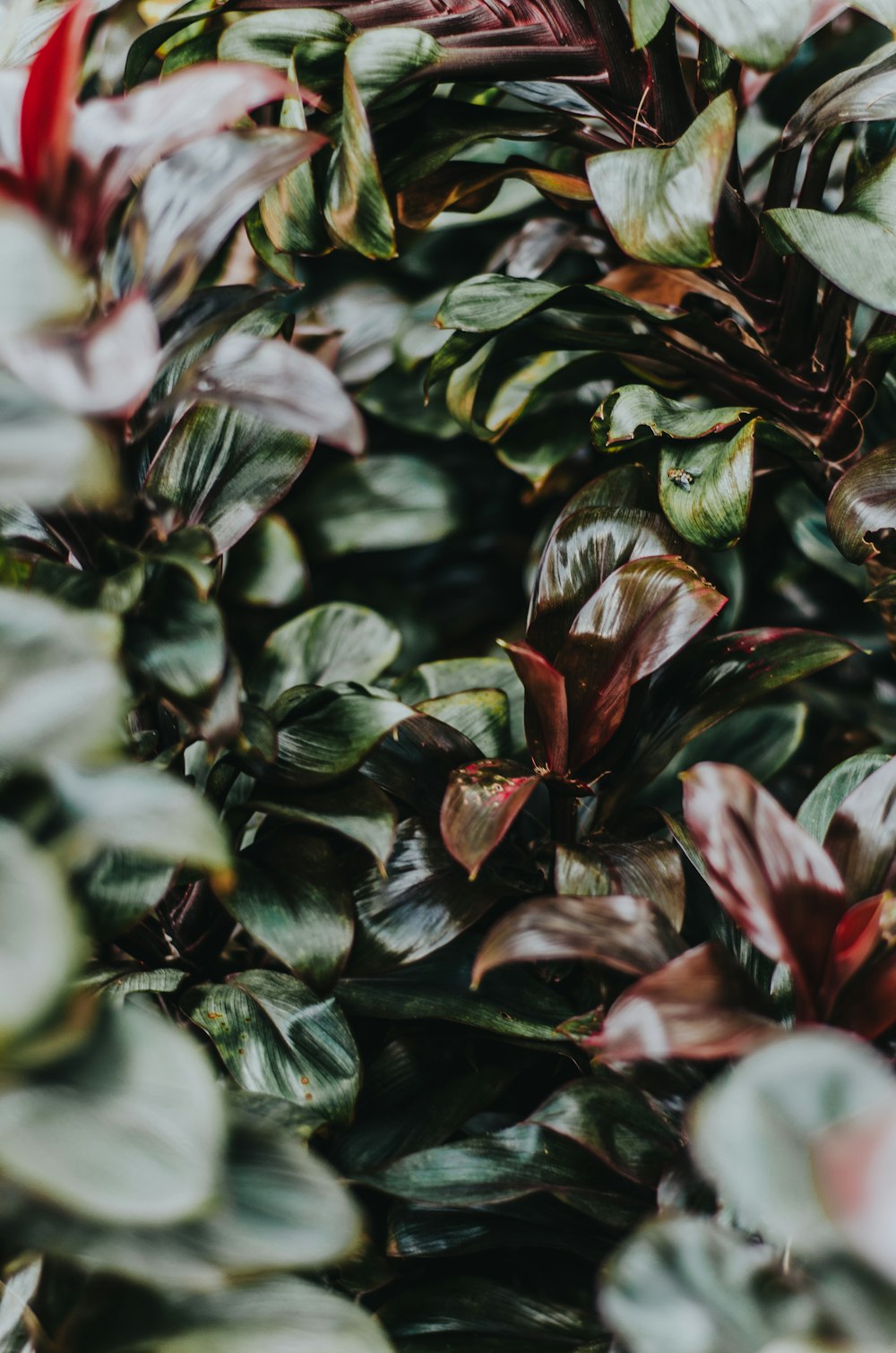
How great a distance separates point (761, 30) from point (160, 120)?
1.02 ft

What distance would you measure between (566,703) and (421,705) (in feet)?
0.41

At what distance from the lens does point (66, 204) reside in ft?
1.48

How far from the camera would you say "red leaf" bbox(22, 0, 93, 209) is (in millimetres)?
447

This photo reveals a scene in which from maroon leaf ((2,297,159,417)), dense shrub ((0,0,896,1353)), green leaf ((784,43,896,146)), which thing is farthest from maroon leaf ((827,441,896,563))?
maroon leaf ((2,297,159,417))

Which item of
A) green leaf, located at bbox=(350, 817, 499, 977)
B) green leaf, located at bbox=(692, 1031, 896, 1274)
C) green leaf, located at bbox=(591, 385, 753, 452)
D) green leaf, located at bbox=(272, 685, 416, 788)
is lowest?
green leaf, located at bbox=(350, 817, 499, 977)

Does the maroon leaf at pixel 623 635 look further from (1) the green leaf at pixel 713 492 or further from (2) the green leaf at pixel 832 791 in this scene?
(2) the green leaf at pixel 832 791

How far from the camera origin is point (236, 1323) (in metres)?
0.39

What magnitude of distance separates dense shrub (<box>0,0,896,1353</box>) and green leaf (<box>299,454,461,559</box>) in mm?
28

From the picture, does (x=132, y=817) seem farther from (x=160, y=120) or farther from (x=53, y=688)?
(x=160, y=120)

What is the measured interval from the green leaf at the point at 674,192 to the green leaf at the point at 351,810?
35 centimetres

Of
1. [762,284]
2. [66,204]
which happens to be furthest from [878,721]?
[66,204]

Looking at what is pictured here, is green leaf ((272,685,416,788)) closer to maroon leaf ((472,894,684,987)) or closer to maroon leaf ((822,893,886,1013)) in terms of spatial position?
maroon leaf ((472,894,684,987))

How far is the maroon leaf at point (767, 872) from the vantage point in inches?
17.4

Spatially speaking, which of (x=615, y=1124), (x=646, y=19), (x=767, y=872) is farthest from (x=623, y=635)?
(x=646, y=19)
